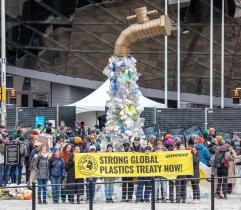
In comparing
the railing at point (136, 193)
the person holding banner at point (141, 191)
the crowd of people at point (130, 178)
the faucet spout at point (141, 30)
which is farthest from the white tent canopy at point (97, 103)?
the person holding banner at point (141, 191)

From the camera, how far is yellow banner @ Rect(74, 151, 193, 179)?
2408cm

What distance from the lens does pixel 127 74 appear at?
31109 mm

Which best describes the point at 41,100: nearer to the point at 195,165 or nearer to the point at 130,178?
the point at 195,165

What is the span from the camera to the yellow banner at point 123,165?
2408 centimetres

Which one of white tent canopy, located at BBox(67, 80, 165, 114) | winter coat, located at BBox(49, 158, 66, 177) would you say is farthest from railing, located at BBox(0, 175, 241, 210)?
white tent canopy, located at BBox(67, 80, 165, 114)

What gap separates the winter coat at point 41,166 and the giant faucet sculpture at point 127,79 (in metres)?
6.24

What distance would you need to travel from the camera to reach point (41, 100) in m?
62.2

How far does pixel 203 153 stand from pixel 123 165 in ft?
11.4

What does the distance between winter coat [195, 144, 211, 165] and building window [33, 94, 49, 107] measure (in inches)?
1404

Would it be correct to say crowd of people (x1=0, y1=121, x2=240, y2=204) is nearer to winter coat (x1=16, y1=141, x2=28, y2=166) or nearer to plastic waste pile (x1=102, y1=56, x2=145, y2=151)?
winter coat (x1=16, y1=141, x2=28, y2=166)

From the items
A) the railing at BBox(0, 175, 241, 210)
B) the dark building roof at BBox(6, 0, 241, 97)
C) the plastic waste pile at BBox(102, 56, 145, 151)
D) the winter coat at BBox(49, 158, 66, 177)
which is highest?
the dark building roof at BBox(6, 0, 241, 97)

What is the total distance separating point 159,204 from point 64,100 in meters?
38.0

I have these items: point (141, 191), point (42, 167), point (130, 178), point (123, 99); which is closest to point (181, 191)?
point (141, 191)

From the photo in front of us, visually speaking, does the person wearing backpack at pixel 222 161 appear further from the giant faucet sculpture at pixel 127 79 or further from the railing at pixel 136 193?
the giant faucet sculpture at pixel 127 79
